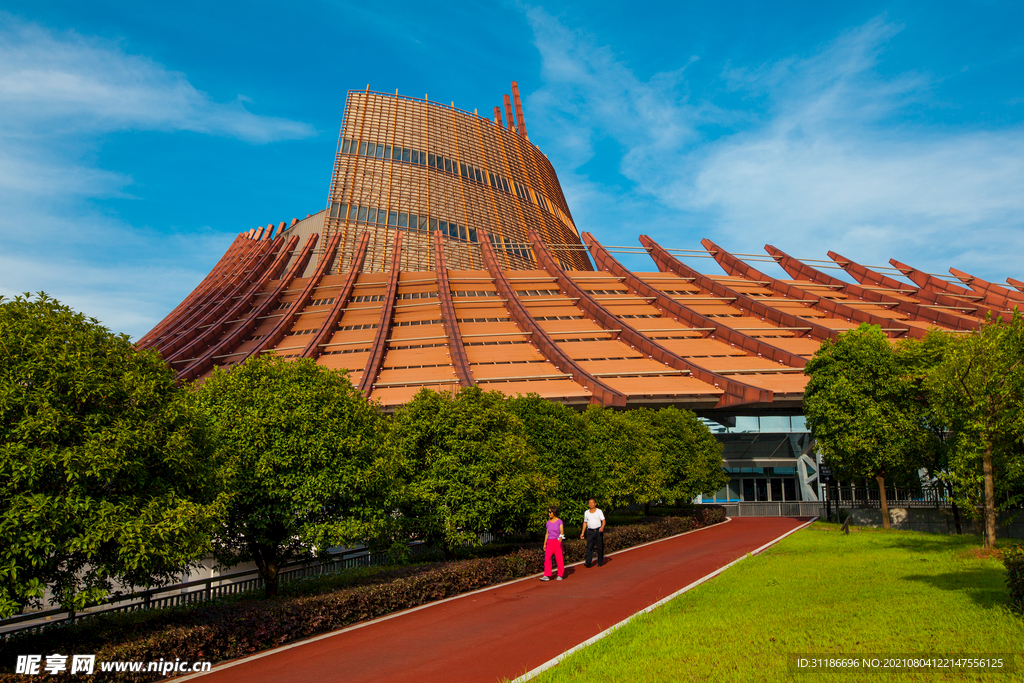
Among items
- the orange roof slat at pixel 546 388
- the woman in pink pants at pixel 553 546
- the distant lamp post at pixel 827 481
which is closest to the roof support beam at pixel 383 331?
the orange roof slat at pixel 546 388

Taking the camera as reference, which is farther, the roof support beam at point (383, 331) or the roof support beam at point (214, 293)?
the roof support beam at point (214, 293)

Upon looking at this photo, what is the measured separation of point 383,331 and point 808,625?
44.0m

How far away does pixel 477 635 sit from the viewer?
11.7m

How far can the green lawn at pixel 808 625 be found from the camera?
8.41m

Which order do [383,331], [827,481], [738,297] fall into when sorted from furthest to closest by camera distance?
[738,297], [383,331], [827,481]

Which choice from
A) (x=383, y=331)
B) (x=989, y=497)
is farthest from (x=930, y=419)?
(x=383, y=331)

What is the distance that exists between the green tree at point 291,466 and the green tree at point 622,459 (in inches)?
491

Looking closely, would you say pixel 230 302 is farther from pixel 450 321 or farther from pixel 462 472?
pixel 462 472

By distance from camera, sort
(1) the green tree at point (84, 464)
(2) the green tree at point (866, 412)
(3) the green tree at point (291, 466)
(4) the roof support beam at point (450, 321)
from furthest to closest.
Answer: (4) the roof support beam at point (450, 321) < (2) the green tree at point (866, 412) < (3) the green tree at point (291, 466) < (1) the green tree at point (84, 464)

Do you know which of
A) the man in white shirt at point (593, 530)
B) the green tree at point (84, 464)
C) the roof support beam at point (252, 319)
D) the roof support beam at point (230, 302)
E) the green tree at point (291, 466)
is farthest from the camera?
the roof support beam at point (230, 302)

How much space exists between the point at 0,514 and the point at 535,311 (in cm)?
5065

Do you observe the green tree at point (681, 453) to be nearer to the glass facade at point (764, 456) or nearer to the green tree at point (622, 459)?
the green tree at point (622, 459)

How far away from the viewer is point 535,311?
191 ft

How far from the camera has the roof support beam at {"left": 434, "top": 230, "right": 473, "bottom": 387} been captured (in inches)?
1758
